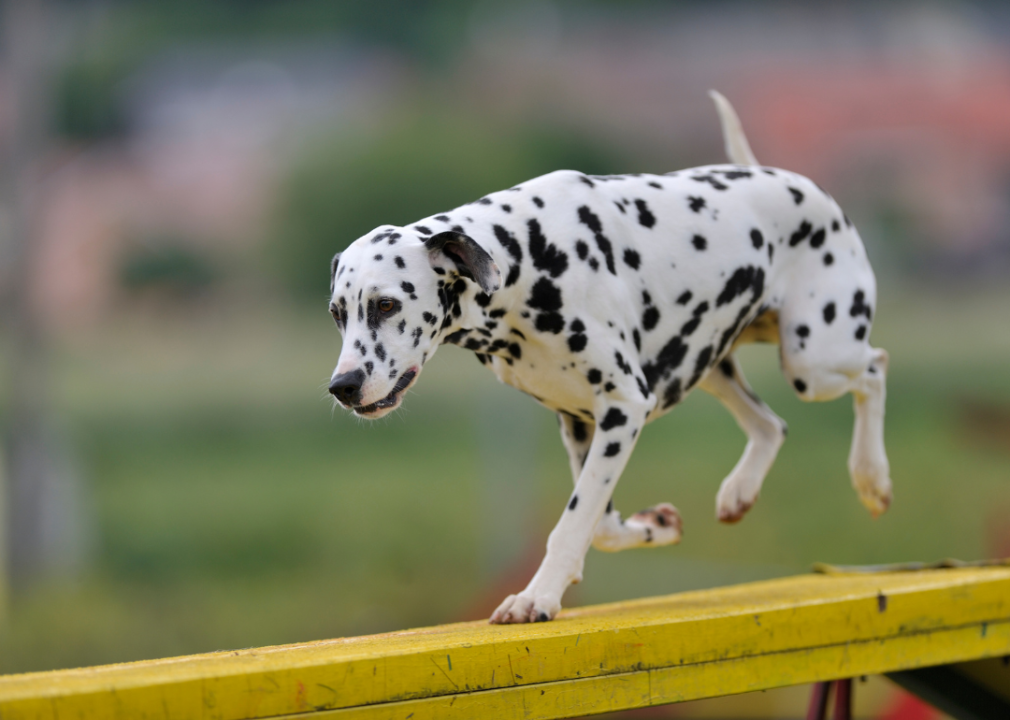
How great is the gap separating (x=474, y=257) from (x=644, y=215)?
0.76m

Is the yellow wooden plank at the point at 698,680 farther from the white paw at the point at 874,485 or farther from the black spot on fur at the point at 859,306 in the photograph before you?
the black spot on fur at the point at 859,306

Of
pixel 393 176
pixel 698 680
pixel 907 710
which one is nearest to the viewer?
pixel 698 680

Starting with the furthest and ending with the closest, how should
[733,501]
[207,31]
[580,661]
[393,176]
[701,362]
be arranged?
[207,31] < [393,176] < [733,501] < [701,362] < [580,661]

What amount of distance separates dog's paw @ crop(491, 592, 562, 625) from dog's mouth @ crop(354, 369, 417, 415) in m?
0.65

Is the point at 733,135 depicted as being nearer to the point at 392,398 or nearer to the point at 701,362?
the point at 701,362

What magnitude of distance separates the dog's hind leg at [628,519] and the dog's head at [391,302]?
2.68 feet

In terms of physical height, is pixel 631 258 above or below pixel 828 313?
above

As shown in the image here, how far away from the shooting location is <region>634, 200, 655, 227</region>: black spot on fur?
353 cm

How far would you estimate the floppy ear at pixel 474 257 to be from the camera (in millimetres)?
2988

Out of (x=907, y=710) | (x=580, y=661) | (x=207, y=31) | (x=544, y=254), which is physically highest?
(x=207, y=31)

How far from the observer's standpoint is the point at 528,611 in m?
3.18

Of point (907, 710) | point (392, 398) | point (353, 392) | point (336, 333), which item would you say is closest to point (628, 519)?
point (392, 398)

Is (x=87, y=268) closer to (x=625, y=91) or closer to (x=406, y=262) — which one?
(x=625, y=91)

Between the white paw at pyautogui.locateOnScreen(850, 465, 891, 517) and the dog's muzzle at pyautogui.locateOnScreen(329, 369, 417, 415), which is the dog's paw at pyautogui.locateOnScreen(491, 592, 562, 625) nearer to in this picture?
the dog's muzzle at pyautogui.locateOnScreen(329, 369, 417, 415)
